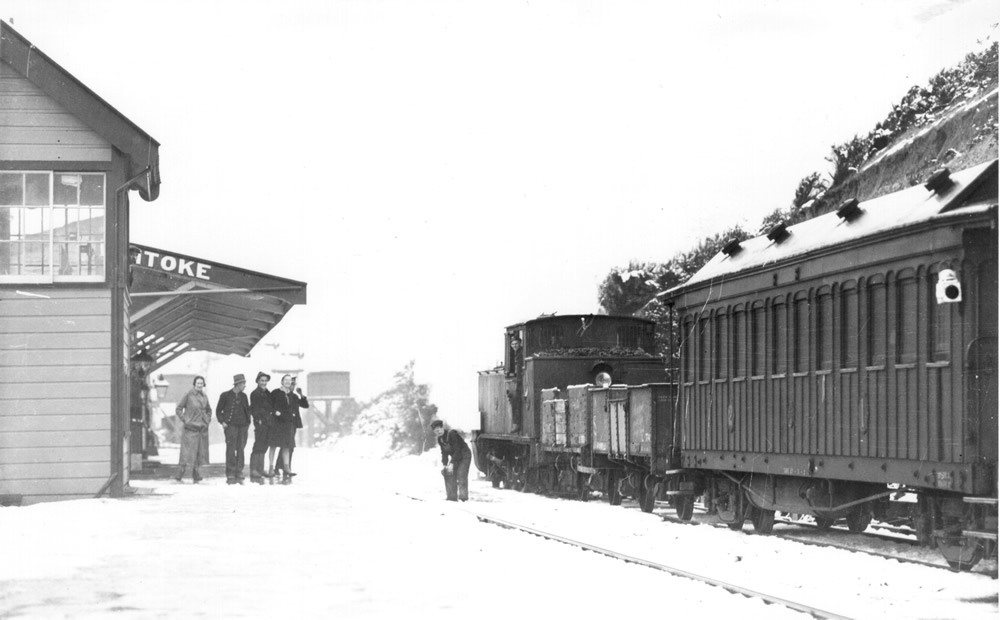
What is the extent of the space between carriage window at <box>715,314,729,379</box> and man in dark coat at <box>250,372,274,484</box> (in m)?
8.50

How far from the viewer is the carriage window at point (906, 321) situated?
1205cm

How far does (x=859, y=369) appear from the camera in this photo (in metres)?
13.1

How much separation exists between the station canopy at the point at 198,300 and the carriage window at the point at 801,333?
11134 mm

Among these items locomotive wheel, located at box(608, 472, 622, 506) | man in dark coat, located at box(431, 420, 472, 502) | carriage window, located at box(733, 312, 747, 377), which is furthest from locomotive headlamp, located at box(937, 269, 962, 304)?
man in dark coat, located at box(431, 420, 472, 502)

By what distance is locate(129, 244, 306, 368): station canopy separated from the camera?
76.3 ft

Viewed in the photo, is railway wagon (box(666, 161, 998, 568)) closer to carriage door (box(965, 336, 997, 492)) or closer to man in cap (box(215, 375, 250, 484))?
carriage door (box(965, 336, 997, 492))

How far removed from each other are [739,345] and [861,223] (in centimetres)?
332

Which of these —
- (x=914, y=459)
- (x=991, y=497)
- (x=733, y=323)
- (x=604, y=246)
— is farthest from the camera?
(x=604, y=246)

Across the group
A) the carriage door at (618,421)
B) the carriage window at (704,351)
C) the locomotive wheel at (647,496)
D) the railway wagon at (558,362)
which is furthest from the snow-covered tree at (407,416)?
the carriage window at (704,351)

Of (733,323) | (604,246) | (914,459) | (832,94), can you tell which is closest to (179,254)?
(733,323)

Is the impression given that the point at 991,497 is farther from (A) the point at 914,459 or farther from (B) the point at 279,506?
(B) the point at 279,506

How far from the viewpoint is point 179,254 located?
2333cm

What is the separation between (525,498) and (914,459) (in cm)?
1236

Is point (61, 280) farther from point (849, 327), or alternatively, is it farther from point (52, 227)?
point (849, 327)
